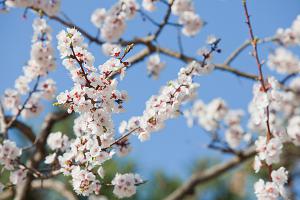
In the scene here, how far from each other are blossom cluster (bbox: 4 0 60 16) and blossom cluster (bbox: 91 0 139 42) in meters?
0.43

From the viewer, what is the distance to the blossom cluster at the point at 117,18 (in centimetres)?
361

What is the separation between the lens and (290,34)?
412 centimetres

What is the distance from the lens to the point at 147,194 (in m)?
8.77

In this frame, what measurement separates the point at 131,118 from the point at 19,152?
659 millimetres

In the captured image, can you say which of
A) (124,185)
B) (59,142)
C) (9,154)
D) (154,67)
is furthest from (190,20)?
(9,154)

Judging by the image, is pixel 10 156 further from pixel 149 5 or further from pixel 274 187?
pixel 149 5

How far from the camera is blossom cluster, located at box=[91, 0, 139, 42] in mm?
3613

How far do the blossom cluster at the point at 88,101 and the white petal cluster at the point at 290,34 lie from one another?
2.51 metres

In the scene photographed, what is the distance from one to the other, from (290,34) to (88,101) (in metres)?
2.90

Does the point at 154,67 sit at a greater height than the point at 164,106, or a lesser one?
greater

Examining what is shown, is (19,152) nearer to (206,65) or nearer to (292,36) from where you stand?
(206,65)

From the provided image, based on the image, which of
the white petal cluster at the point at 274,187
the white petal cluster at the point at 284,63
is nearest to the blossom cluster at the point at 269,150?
the white petal cluster at the point at 274,187

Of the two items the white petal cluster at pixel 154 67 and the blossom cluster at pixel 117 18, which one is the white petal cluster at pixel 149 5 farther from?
the white petal cluster at pixel 154 67

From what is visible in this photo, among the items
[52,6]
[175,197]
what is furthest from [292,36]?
[52,6]
